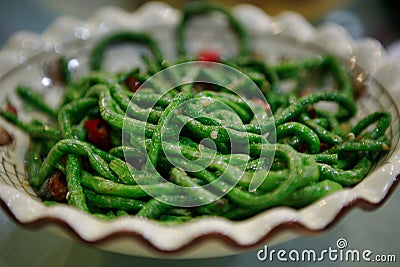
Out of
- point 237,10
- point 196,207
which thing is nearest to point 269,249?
point 196,207

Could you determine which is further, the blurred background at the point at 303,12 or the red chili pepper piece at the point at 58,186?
the blurred background at the point at 303,12

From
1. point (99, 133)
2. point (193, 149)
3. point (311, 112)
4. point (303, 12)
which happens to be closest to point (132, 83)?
point (99, 133)

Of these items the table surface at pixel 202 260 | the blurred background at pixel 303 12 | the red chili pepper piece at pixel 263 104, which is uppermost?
the blurred background at pixel 303 12

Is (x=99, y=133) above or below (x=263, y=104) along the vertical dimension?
below

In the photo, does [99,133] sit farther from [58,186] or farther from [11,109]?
[11,109]

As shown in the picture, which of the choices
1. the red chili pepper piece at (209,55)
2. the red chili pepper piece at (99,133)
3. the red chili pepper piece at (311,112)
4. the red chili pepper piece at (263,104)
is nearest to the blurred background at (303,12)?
the red chili pepper piece at (209,55)

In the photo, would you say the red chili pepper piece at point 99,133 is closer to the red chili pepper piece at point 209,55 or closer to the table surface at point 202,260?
the table surface at point 202,260

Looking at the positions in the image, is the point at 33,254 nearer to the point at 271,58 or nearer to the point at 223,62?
the point at 223,62

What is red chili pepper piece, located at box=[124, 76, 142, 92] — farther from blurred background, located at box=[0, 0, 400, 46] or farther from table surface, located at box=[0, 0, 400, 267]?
blurred background, located at box=[0, 0, 400, 46]
